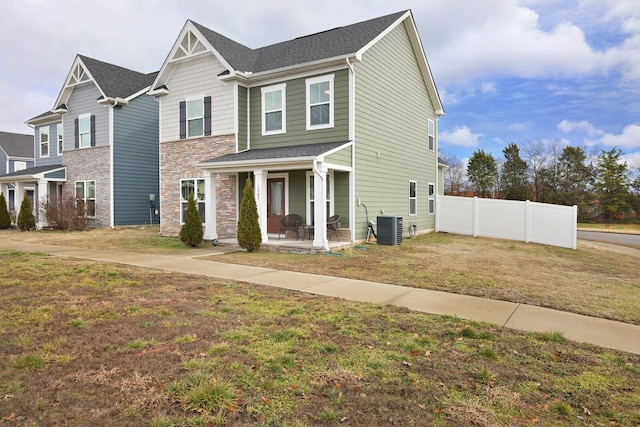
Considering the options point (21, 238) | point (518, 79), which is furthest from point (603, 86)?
point (21, 238)

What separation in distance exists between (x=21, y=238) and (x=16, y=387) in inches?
617

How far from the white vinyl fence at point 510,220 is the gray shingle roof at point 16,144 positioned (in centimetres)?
4238

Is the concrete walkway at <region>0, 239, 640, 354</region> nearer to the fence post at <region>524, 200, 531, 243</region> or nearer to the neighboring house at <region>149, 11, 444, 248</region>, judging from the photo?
the neighboring house at <region>149, 11, 444, 248</region>

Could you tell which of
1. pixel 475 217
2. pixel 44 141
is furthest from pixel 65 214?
pixel 475 217

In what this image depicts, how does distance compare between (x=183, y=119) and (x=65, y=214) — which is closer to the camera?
(x=183, y=119)

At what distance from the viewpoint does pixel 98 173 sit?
764 inches

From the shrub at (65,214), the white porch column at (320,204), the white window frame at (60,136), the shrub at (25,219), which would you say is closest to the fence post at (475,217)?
the white porch column at (320,204)

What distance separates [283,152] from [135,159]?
11.5 m

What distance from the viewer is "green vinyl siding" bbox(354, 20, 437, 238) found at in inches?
514

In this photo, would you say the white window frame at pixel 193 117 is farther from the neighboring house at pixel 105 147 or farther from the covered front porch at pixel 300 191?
the neighboring house at pixel 105 147

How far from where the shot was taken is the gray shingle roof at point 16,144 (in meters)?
38.6

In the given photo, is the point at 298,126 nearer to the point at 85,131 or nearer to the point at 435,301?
the point at 435,301

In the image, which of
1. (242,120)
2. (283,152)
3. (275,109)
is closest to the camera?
(283,152)

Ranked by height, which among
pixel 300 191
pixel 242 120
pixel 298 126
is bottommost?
pixel 300 191
